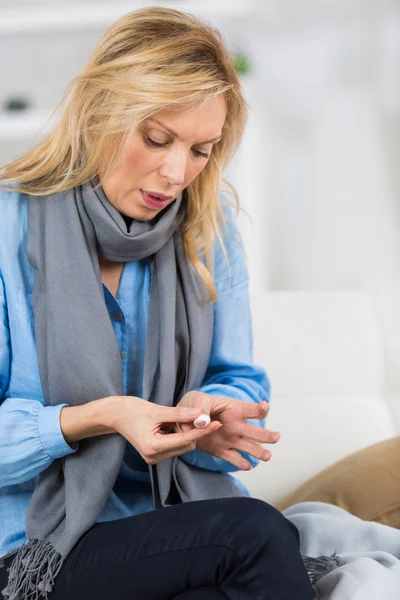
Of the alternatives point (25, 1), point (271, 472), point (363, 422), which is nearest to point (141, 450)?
point (271, 472)

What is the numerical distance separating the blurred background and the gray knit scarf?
1.87 m

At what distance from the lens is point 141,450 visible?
4.11 feet

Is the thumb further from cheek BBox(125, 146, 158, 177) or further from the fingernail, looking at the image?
cheek BBox(125, 146, 158, 177)

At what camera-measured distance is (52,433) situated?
1.33m

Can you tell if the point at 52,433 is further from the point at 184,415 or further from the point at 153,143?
the point at 153,143

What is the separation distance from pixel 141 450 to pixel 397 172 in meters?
2.56

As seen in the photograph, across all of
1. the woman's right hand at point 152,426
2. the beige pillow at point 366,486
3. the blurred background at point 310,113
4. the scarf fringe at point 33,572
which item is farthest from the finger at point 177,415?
the blurred background at point 310,113

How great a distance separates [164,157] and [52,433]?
0.47 m

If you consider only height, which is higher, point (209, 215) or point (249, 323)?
point (209, 215)

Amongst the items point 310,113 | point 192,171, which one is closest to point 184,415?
point 192,171

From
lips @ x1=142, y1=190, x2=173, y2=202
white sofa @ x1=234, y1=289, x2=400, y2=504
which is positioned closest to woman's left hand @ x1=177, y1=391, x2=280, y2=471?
lips @ x1=142, y1=190, x2=173, y2=202

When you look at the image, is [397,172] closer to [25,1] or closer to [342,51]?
[342,51]

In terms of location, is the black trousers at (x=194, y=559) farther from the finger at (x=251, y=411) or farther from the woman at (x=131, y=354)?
the finger at (x=251, y=411)

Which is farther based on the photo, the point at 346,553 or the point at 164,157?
the point at 346,553
